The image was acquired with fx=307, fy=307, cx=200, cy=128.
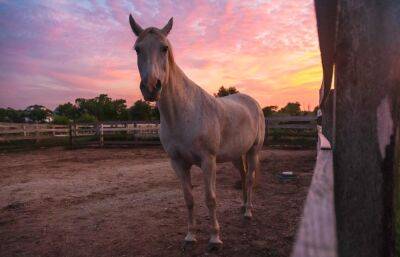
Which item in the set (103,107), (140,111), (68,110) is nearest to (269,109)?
(140,111)

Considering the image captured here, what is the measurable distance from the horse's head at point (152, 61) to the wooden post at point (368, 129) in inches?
72.3

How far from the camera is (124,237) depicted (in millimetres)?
3738

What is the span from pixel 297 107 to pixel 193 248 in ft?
130

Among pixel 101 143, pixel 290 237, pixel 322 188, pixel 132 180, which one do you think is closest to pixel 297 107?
pixel 101 143

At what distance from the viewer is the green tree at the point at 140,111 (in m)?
43.1

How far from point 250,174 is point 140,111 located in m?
40.9

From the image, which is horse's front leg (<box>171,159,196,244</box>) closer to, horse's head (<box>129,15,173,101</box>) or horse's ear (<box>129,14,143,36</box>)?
horse's head (<box>129,15,173,101</box>)

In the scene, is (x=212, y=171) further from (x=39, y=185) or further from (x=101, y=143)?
(x=101, y=143)

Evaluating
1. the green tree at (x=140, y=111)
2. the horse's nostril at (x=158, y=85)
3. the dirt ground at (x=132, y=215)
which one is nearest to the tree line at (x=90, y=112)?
the green tree at (x=140, y=111)

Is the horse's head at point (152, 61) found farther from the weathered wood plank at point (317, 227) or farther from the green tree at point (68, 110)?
the green tree at point (68, 110)

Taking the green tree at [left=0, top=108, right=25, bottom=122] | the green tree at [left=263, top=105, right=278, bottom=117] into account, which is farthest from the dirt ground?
the green tree at [left=0, top=108, right=25, bottom=122]

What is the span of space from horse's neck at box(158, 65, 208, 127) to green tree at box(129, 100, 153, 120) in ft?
129

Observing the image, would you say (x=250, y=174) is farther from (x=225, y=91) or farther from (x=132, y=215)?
(x=225, y=91)

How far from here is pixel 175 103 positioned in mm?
3301
